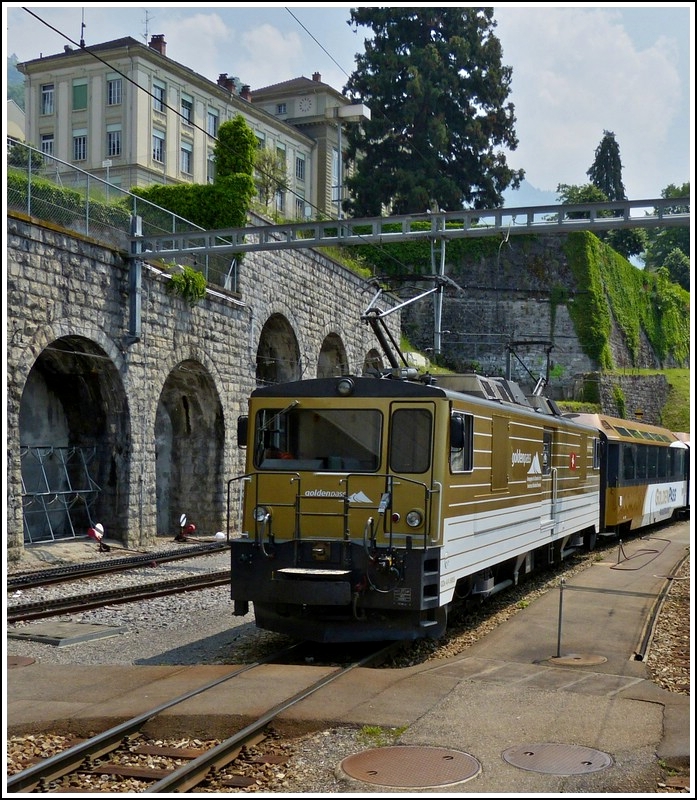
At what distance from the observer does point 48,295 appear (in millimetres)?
17547

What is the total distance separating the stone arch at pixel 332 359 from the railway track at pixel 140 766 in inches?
990

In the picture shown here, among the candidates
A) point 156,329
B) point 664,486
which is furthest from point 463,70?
point 156,329

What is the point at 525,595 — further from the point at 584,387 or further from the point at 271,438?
the point at 584,387

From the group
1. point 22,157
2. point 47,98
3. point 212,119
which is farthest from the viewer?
point 212,119

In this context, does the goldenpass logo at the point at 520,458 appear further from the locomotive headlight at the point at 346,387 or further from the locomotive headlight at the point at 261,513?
the locomotive headlight at the point at 261,513

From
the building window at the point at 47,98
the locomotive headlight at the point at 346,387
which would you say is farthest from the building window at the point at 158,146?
the locomotive headlight at the point at 346,387

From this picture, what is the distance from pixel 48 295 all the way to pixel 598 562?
11849 mm

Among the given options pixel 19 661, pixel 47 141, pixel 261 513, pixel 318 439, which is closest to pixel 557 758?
pixel 261 513

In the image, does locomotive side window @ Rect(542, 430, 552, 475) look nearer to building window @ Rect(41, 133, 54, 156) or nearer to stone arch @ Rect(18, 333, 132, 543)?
stone arch @ Rect(18, 333, 132, 543)

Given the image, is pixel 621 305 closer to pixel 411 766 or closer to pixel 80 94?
pixel 80 94

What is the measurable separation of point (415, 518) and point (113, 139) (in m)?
45.1

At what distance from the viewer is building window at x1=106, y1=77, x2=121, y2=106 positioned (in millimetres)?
50312

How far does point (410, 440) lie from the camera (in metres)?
10.3

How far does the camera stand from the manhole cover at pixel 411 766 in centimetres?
613
